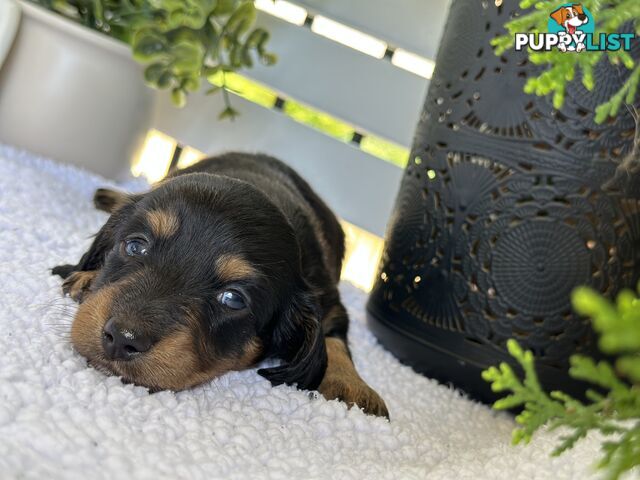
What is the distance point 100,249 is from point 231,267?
1.99ft

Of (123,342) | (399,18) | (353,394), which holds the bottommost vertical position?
(353,394)

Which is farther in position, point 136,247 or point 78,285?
point 78,285

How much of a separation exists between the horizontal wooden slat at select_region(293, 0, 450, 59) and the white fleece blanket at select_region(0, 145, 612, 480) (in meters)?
2.26

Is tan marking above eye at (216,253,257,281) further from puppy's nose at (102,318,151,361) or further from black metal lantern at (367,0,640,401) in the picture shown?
black metal lantern at (367,0,640,401)

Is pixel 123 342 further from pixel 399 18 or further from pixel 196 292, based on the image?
pixel 399 18

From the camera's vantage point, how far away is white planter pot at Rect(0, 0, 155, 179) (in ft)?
12.3

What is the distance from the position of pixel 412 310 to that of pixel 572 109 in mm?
942

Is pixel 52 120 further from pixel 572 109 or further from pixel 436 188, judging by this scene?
pixel 572 109

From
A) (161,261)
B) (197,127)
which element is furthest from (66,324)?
(197,127)

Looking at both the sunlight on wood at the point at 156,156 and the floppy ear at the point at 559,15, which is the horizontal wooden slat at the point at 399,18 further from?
the floppy ear at the point at 559,15

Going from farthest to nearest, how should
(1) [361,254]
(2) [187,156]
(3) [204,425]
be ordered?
(2) [187,156], (1) [361,254], (3) [204,425]

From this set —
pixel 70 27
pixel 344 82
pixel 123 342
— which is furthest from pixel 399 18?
pixel 123 342

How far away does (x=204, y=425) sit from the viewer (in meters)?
1.70

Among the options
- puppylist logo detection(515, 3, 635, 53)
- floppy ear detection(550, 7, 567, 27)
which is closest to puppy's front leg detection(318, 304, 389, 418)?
puppylist logo detection(515, 3, 635, 53)
